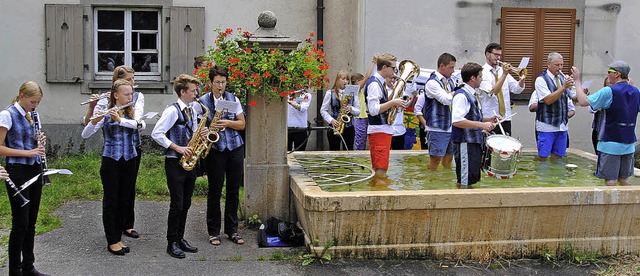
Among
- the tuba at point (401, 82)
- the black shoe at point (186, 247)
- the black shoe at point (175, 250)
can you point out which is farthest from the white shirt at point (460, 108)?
the black shoe at point (175, 250)

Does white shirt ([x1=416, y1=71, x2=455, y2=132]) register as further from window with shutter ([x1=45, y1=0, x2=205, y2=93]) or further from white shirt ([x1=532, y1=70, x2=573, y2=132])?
window with shutter ([x1=45, y1=0, x2=205, y2=93])

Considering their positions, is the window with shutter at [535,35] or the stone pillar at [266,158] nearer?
the stone pillar at [266,158]

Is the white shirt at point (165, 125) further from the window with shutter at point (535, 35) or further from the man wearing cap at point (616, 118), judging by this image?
the window with shutter at point (535, 35)

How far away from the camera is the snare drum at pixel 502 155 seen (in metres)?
7.47

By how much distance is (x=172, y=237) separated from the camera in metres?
7.18

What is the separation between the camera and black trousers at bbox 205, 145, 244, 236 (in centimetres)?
761

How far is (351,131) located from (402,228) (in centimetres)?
464

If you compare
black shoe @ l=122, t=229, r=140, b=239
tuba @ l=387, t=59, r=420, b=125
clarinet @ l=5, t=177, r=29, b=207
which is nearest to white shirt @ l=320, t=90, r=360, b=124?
tuba @ l=387, t=59, r=420, b=125

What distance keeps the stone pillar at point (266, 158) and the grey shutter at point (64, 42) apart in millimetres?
5701

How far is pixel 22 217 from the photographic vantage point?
625cm

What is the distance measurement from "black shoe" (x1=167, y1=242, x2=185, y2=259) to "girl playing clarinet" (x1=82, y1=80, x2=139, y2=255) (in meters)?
0.42

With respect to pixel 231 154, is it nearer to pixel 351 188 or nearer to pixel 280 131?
pixel 280 131

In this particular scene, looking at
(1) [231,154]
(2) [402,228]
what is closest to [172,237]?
(1) [231,154]

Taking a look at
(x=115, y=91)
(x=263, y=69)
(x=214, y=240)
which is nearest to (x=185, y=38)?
(x=263, y=69)
